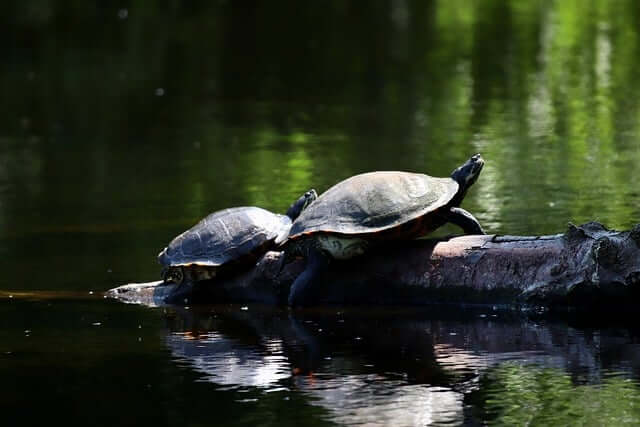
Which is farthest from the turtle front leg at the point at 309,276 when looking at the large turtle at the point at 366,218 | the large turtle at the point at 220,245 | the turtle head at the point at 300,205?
the turtle head at the point at 300,205

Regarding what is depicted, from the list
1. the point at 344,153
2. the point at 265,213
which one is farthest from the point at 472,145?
the point at 265,213

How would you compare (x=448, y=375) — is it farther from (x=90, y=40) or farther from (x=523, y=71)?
(x=90, y=40)

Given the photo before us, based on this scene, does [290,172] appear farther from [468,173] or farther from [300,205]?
[468,173]

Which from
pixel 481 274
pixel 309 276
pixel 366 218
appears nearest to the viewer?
pixel 481 274

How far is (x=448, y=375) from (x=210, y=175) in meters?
9.48

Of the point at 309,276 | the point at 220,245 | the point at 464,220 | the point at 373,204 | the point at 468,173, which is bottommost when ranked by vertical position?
the point at 309,276

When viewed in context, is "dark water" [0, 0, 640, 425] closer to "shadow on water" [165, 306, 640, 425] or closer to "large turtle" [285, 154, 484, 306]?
"shadow on water" [165, 306, 640, 425]

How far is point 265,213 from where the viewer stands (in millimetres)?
10664

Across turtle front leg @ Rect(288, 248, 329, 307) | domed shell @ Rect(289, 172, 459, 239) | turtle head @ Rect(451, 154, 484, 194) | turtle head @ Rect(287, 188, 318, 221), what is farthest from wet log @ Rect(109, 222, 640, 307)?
turtle head @ Rect(451, 154, 484, 194)

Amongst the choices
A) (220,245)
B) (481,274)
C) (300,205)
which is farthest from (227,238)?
(481,274)

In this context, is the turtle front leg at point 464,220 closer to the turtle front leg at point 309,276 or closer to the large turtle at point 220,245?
the turtle front leg at point 309,276

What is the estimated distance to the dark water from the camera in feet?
25.2

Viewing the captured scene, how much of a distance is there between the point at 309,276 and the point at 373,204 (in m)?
0.63

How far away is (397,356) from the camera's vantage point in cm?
848
